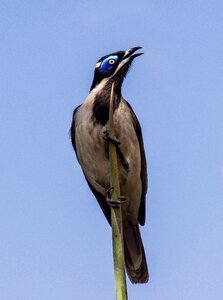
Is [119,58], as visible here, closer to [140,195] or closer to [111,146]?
[140,195]

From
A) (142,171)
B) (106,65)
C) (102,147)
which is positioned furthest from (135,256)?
(106,65)

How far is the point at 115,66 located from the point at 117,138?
895 mm

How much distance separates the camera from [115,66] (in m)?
7.27

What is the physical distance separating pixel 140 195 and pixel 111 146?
6.11 m

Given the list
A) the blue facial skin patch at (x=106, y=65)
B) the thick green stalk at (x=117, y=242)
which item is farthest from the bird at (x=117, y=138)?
the thick green stalk at (x=117, y=242)

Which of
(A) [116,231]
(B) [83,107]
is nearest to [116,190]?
(A) [116,231]

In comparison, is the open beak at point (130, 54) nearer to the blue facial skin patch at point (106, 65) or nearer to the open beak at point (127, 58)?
the open beak at point (127, 58)

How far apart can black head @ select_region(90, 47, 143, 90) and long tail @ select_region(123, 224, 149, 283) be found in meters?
2.44

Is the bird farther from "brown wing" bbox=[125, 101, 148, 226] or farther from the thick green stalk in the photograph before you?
the thick green stalk

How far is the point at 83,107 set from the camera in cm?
765

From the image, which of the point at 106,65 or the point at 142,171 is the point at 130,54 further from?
the point at 142,171

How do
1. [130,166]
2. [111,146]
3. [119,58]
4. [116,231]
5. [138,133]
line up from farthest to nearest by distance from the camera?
[138,133]
[130,166]
[119,58]
[111,146]
[116,231]

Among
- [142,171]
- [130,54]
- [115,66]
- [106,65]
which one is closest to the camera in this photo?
[130,54]

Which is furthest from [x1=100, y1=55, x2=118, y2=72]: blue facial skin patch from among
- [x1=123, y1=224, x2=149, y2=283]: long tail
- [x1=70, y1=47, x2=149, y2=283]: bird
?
[x1=123, y1=224, x2=149, y2=283]: long tail
